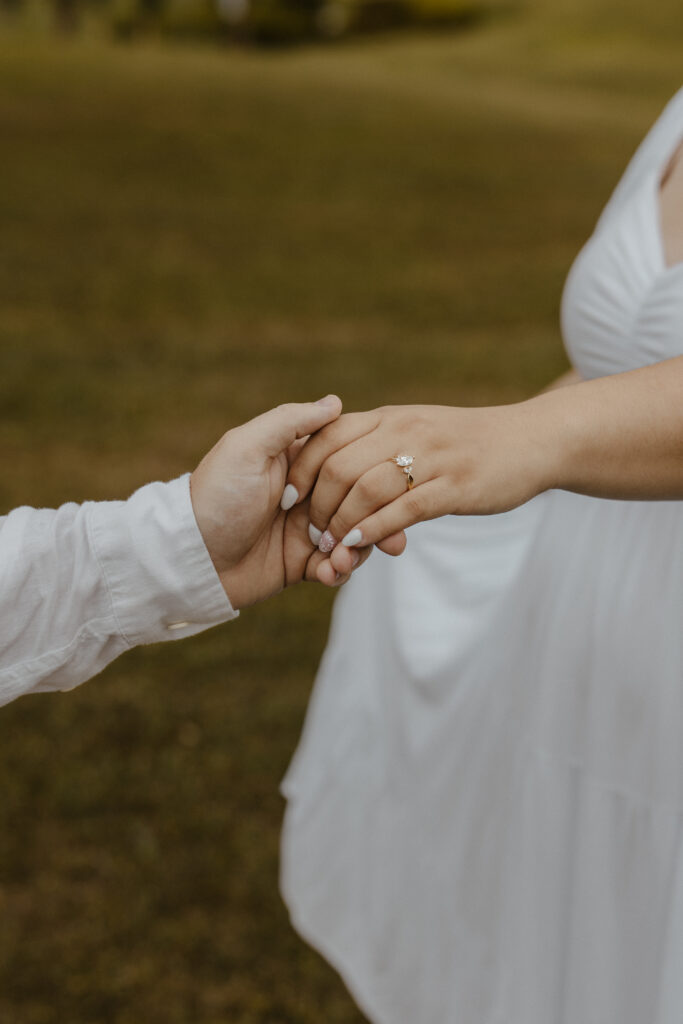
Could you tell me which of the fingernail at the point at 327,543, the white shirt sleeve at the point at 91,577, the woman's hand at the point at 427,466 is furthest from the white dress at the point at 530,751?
the white shirt sleeve at the point at 91,577

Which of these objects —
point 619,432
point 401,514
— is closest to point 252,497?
point 401,514

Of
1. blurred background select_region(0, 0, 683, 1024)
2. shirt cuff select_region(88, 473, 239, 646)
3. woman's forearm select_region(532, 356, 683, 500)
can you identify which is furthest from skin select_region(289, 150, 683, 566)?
blurred background select_region(0, 0, 683, 1024)

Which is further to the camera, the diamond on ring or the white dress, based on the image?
→ the white dress

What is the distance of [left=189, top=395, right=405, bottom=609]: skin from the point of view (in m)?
1.48

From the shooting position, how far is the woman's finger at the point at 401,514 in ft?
4.74

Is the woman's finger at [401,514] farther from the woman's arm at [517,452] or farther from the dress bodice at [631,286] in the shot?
the dress bodice at [631,286]

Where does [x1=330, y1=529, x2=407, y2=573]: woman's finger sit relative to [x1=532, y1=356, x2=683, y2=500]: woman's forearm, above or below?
below

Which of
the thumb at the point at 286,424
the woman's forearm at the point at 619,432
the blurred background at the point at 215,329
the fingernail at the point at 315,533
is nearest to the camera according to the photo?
the woman's forearm at the point at 619,432

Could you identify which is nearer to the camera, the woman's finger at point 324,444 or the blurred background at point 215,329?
the woman's finger at point 324,444

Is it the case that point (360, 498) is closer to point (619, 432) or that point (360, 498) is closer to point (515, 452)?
point (515, 452)

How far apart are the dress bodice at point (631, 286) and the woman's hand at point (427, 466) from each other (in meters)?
0.38

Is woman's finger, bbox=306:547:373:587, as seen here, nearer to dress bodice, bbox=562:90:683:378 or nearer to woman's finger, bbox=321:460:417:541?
woman's finger, bbox=321:460:417:541

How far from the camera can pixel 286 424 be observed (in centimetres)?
150

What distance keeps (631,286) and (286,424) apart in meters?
0.71
